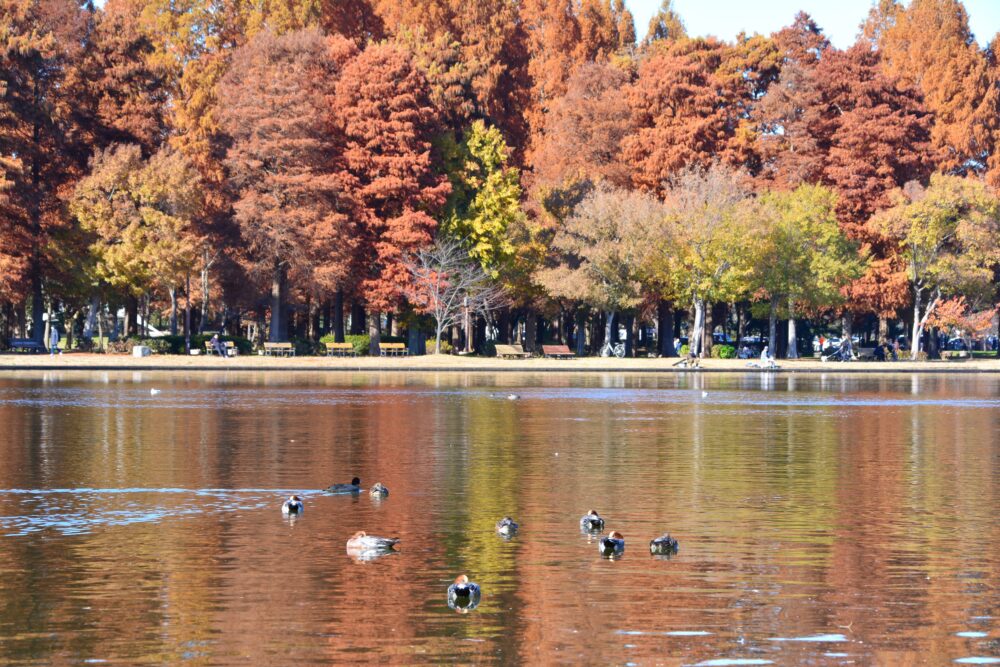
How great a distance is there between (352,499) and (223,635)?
32.9ft

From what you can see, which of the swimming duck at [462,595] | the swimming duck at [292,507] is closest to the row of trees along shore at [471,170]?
the swimming duck at [292,507]

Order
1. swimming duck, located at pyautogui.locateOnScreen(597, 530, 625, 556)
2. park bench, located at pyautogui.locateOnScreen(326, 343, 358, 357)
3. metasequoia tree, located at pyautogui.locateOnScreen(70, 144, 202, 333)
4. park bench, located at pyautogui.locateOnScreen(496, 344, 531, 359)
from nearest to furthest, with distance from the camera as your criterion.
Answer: swimming duck, located at pyautogui.locateOnScreen(597, 530, 625, 556)
metasequoia tree, located at pyautogui.locateOnScreen(70, 144, 202, 333)
park bench, located at pyautogui.locateOnScreen(326, 343, 358, 357)
park bench, located at pyautogui.locateOnScreen(496, 344, 531, 359)

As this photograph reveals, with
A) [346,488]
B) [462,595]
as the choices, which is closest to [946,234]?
[346,488]

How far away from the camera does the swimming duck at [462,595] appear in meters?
15.0

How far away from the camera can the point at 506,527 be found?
783 inches

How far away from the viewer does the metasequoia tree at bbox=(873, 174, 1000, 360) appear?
91.0 meters

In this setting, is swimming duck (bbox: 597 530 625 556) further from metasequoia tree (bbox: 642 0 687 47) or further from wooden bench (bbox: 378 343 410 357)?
metasequoia tree (bbox: 642 0 687 47)

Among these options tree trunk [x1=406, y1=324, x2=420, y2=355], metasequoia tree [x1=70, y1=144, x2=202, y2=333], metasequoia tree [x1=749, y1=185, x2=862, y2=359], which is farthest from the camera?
tree trunk [x1=406, y1=324, x2=420, y2=355]

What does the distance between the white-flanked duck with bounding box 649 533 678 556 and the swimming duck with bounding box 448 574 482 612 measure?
373 centimetres

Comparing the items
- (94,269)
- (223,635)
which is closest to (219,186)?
(94,269)

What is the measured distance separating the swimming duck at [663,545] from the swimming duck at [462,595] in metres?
3.73

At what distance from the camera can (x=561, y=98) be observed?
103 m

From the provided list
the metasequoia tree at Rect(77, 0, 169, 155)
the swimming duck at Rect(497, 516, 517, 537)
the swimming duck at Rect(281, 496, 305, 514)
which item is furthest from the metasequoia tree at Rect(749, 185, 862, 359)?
the swimming duck at Rect(497, 516, 517, 537)

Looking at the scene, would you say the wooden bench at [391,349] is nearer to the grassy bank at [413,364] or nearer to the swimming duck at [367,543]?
the grassy bank at [413,364]
